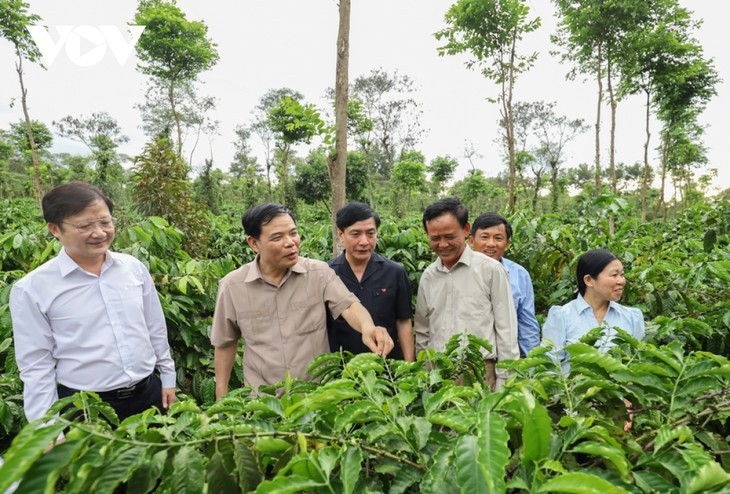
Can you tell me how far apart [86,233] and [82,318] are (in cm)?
37

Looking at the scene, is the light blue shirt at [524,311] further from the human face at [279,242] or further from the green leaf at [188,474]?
the green leaf at [188,474]

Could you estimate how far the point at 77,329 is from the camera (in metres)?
1.83

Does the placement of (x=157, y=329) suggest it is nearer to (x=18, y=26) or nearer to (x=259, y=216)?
(x=259, y=216)

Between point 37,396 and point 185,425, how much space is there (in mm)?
1396

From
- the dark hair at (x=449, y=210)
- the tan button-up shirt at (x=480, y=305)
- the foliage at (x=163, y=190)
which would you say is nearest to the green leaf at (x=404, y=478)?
the tan button-up shirt at (x=480, y=305)

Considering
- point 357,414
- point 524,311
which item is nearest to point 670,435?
point 357,414

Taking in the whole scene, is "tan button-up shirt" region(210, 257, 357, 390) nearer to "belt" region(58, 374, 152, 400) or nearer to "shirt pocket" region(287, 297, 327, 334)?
"shirt pocket" region(287, 297, 327, 334)

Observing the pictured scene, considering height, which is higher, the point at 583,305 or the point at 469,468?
the point at 469,468

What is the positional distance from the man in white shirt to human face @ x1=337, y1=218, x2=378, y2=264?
29cm

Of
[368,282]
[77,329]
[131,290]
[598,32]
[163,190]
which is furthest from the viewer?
[598,32]

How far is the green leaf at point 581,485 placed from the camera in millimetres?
569

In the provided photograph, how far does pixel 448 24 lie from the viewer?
36.5 feet

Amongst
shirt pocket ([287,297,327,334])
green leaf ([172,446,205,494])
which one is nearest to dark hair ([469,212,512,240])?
shirt pocket ([287,297,327,334])

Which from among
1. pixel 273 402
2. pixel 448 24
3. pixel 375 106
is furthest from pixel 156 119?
pixel 273 402
